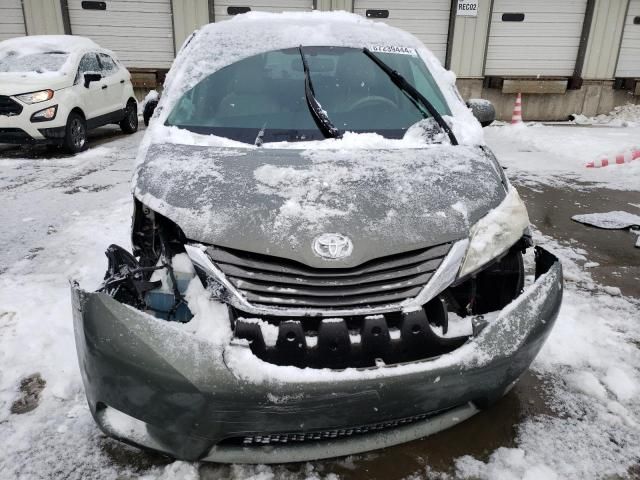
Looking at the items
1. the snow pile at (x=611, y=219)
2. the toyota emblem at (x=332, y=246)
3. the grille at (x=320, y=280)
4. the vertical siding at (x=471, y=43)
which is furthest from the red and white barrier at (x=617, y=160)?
the toyota emblem at (x=332, y=246)

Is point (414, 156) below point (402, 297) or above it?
above

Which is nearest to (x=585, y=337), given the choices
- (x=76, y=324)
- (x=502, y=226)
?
(x=502, y=226)

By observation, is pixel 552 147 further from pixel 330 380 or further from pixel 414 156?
pixel 330 380

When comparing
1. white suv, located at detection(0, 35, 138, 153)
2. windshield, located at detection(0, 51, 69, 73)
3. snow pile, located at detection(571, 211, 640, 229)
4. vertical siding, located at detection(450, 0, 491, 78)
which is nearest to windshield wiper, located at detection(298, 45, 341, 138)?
snow pile, located at detection(571, 211, 640, 229)

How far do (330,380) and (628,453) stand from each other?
55.8 inches

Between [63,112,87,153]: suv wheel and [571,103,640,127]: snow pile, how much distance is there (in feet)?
40.7

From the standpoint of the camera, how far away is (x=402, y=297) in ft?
5.85

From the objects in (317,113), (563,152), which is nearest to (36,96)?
(317,113)

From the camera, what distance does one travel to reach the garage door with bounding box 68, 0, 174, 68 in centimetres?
1272

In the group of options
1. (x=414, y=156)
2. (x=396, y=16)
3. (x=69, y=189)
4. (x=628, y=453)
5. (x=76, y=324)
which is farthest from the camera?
(x=396, y=16)

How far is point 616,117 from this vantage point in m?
14.1

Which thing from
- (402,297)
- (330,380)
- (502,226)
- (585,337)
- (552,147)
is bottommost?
(552,147)

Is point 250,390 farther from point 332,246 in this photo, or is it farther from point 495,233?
point 495,233

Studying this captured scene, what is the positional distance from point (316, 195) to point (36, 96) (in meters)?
7.20
